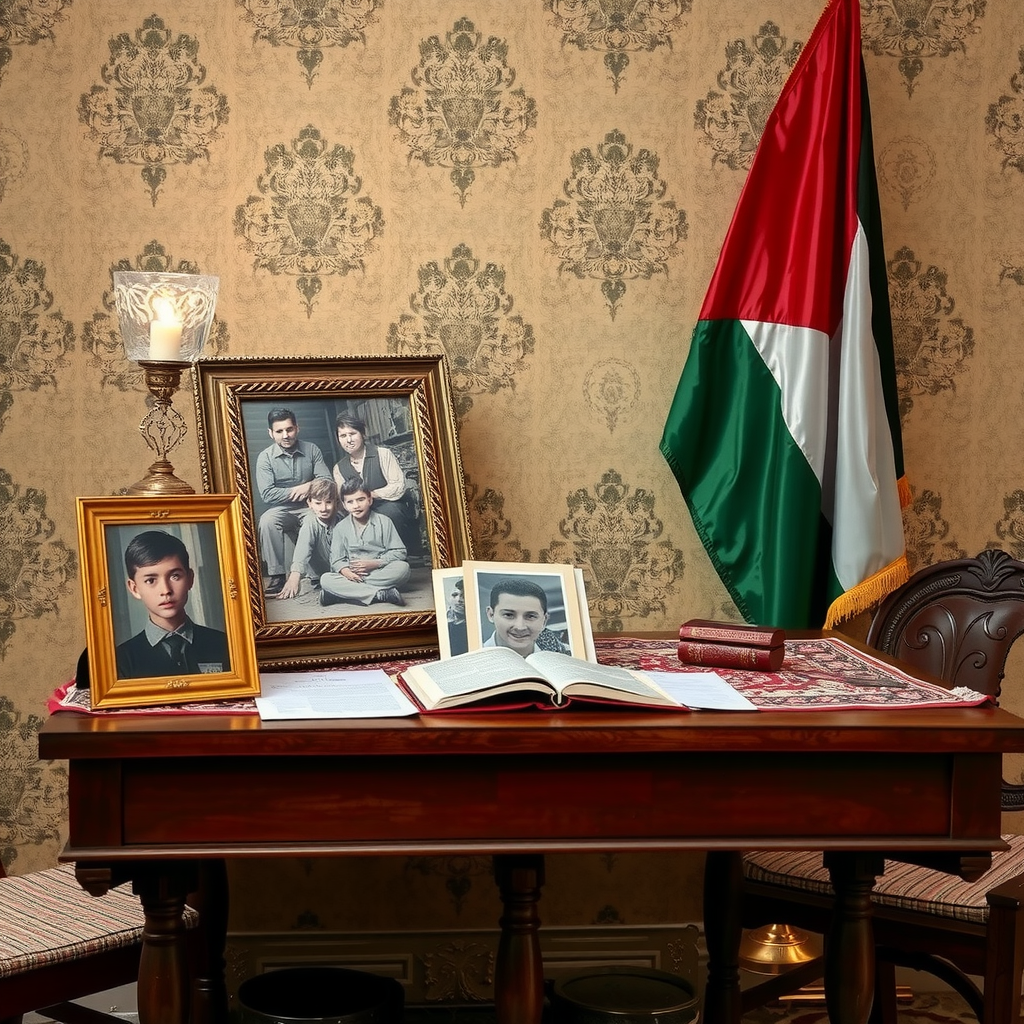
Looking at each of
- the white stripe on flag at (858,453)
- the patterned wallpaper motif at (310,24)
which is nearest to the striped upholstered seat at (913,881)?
the white stripe on flag at (858,453)

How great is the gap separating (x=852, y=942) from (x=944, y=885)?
354 mm

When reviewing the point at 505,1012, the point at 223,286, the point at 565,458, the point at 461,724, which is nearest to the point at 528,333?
the point at 565,458

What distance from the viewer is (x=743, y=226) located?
2.71 m

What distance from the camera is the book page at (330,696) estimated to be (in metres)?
1.73

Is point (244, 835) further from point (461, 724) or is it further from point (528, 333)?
point (528, 333)

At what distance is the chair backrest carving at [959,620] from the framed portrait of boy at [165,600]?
146 cm

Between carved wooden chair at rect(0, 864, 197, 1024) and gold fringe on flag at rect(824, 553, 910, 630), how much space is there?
4.99 ft

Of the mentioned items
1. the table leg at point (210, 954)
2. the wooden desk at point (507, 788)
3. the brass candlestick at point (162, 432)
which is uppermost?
the brass candlestick at point (162, 432)

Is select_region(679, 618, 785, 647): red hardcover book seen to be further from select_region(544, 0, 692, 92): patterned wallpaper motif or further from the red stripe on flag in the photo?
select_region(544, 0, 692, 92): patterned wallpaper motif

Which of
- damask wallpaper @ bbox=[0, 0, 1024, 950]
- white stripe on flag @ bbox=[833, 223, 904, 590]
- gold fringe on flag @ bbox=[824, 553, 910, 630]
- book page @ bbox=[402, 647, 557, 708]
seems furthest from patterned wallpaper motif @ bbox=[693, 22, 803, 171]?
book page @ bbox=[402, 647, 557, 708]

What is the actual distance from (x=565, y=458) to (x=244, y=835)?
1.39m

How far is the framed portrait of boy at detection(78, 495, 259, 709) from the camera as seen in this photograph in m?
1.79

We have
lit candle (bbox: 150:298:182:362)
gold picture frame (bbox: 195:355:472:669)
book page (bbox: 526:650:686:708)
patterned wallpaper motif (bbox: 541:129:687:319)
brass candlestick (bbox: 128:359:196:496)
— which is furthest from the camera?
patterned wallpaper motif (bbox: 541:129:687:319)

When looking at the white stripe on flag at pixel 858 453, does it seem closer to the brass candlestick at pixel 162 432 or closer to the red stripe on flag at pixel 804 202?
the red stripe on flag at pixel 804 202
